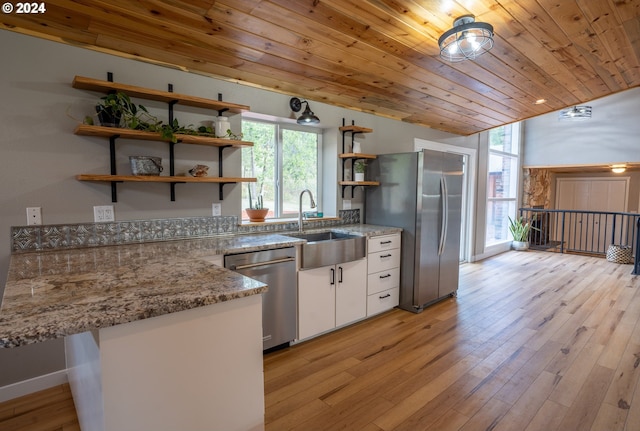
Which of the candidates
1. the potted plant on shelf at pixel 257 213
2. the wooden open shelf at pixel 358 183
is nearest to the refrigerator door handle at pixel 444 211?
the wooden open shelf at pixel 358 183

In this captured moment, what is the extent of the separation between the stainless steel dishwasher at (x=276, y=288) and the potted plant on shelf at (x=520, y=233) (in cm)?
621

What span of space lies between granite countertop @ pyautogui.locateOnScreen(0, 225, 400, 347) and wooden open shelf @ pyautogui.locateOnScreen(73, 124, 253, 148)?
0.75 meters

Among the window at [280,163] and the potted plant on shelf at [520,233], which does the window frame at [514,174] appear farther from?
the window at [280,163]

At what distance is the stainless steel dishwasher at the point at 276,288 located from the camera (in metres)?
2.43

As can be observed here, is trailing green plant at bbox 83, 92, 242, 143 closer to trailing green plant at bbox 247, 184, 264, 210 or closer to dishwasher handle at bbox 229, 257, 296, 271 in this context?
trailing green plant at bbox 247, 184, 264, 210

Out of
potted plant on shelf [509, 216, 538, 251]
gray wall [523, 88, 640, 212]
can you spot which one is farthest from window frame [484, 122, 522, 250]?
gray wall [523, 88, 640, 212]

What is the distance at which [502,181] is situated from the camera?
23.7 ft

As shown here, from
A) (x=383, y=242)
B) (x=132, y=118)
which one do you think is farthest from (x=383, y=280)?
(x=132, y=118)

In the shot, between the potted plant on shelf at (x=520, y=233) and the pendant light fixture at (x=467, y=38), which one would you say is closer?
the pendant light fixture at (x=467, y=38)

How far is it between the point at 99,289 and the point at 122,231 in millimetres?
1235

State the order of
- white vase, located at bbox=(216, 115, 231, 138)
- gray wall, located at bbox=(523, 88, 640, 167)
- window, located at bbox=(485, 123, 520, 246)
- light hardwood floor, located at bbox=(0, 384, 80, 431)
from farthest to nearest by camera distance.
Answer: window, located at bbox=(485, 123, 520, 246) → gray wall, located at bbox=(523, 88, 640, 167) → white vase, located at bbox=(216, 115, 231, 138) → light hardwood floor, located at bbox=(0, 384, 80, 431)

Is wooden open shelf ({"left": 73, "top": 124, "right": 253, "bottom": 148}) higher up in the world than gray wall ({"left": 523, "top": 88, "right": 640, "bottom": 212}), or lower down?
lower down

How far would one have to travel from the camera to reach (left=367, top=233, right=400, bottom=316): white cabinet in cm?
333

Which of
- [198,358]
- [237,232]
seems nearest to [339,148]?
[237,232]
